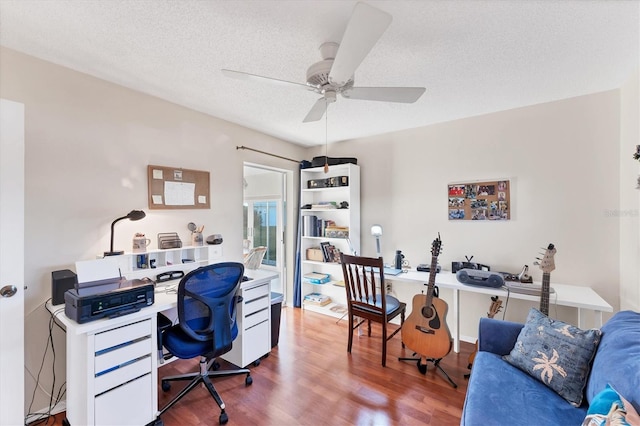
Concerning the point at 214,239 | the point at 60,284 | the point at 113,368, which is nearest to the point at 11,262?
the point at 60,284

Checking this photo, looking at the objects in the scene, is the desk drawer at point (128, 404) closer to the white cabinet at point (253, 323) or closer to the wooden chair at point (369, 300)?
the white cabinet at point (253, 323)

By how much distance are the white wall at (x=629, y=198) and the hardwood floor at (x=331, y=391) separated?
53.3 inches

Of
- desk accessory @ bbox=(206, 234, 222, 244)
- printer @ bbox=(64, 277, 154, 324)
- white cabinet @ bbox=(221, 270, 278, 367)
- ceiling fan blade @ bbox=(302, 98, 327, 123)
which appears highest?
ceiling fan blade @ bbox=(302, 98, 327, 123)

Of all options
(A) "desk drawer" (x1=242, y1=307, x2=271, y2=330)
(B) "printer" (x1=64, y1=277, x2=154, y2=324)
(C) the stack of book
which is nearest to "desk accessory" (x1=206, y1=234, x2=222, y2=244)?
(A) "desk drawer" (x1=242, y1=307, x2=271, y2=330)

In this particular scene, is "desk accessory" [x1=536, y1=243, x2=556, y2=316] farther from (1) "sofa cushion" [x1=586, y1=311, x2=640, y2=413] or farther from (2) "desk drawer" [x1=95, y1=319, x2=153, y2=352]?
(2) "desk drawer" [x1=95, y1=319, x2=153, y2=352]

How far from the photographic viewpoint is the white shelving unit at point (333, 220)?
11.7 ft

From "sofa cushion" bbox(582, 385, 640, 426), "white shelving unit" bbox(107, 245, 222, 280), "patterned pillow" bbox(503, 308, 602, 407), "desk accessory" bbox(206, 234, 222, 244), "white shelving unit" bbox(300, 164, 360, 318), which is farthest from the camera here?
"white shelving unit" bbox(300, 164, 360, 318)

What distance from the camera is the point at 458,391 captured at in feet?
6.77

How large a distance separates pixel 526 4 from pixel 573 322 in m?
2.66

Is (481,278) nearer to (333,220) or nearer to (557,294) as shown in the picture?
(557,294)

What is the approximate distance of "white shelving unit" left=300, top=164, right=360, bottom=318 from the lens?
11.7 ft

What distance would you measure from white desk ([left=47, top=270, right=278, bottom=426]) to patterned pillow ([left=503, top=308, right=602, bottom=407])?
2.26 m

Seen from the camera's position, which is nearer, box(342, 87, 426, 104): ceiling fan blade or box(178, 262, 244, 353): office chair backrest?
box(342, 87, 426, 104): ceiling fan blade

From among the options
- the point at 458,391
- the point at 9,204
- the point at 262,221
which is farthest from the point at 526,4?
the point at 262,221
